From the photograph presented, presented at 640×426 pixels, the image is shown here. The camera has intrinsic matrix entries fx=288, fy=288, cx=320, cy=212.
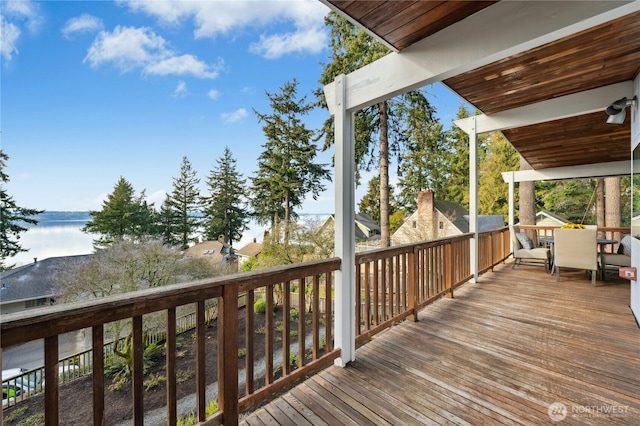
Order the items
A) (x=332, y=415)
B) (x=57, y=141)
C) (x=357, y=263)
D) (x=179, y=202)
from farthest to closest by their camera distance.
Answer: (x=179, y=202), (x=57, y=141), (x=357, y=263), (x=332, y=415)

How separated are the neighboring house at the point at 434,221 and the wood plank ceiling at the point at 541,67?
22.6 feet

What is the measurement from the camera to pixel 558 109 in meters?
3.78

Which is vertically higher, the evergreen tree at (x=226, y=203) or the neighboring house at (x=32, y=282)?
the evergreen tree at (x=226, y=203)

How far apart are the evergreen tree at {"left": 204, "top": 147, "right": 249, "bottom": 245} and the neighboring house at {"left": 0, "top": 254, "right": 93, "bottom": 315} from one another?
40.0 feet

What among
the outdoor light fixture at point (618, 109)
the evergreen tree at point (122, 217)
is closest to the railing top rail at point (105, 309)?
the outdoor light fixture at point (618, 109)

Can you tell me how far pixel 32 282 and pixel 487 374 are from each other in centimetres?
1406

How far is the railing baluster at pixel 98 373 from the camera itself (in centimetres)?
124

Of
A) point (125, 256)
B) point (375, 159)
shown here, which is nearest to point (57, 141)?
point (125, 256)

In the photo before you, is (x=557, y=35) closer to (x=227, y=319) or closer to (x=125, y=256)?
(x=227, y=319)

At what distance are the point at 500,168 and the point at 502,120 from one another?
14028mm

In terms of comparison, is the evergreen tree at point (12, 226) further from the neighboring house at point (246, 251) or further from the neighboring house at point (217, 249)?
the neighboring house at point (246, 251)

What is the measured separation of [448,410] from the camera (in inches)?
71.0

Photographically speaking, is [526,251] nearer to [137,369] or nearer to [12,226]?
[137,369]

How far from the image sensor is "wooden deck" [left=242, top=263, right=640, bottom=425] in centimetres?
177
